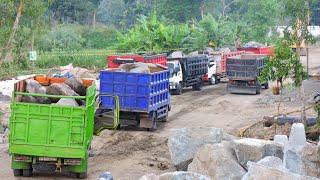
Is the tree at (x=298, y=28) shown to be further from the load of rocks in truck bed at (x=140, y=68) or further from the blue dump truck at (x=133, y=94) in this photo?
the load of rocks in truck bed at (x=140, y=68)

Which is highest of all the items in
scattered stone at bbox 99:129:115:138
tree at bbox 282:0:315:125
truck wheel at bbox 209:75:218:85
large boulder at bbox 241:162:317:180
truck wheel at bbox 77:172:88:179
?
tree at bbox 282:0:315:125

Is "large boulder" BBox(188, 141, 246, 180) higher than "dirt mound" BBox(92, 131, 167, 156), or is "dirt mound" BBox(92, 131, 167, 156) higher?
"large boulder" BBox(188, 141, 246, 180)

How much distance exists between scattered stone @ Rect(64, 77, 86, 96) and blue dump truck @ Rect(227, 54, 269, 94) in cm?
1560

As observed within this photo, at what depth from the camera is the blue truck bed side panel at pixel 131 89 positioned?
2023 cm

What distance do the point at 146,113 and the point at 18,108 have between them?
7307 mm

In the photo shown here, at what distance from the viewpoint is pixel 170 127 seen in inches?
875

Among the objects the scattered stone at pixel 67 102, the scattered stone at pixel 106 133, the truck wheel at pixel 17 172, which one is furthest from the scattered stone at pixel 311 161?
the scattered stone at pixel 106 133

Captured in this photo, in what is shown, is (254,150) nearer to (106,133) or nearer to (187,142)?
(187,142)

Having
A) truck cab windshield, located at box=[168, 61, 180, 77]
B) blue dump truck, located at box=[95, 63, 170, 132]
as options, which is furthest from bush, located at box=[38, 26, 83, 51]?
blue dump truck, located at box=[95, 63, 170, 132]

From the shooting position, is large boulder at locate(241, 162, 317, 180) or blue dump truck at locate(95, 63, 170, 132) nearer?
large boulder at locate(241, 162, 317, 180)

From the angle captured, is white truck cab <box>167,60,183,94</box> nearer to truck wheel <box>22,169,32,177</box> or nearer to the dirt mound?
the dirt mound

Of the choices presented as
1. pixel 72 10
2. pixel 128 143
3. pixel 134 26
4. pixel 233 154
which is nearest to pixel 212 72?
pixel 128 143

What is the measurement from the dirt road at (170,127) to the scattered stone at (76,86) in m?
1.81

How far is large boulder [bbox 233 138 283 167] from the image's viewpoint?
12.4 m
